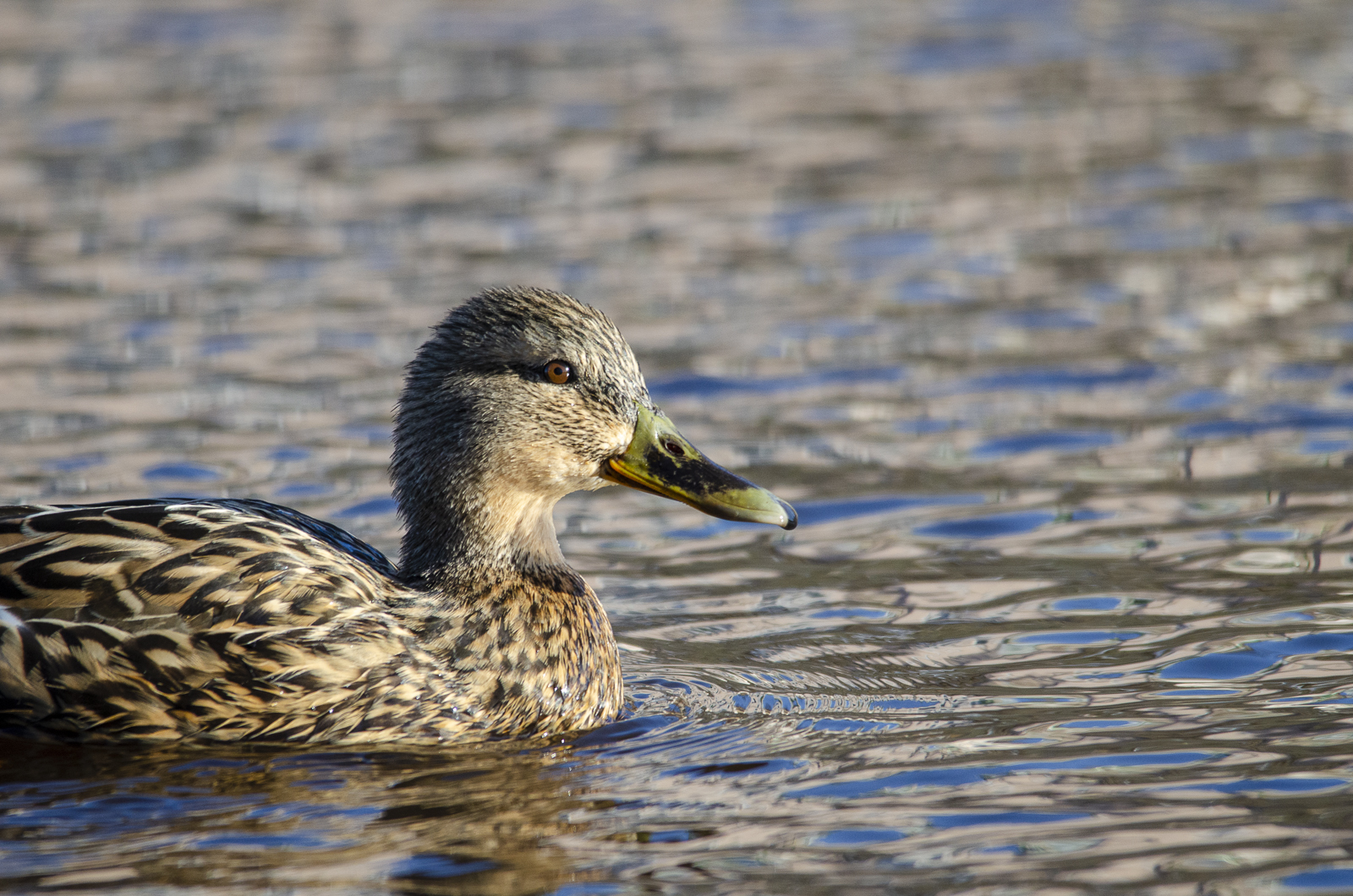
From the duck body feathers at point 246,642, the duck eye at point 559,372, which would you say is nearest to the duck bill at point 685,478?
the duck eye at point 559,372

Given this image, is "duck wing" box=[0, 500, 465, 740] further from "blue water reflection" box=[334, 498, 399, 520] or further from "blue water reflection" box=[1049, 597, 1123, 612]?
"blue water reflection" box=[1049, 597, 1123, 612]

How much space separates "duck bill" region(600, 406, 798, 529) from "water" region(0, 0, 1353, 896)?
75cm

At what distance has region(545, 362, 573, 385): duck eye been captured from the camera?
26.8ft

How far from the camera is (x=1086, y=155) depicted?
1705 cm

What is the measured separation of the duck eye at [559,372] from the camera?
321 inches

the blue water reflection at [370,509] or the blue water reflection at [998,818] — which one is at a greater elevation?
the blue water reflection at [370,509]

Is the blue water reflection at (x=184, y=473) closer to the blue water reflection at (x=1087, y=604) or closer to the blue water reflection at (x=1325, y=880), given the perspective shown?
the blue water reflection at (x=1087, y=604)

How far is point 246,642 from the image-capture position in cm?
748

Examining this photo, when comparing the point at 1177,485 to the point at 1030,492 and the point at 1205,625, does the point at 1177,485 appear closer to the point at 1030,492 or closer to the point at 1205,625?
the point at 1030,492

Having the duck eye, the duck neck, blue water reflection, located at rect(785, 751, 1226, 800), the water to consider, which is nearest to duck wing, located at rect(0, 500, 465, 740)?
the water

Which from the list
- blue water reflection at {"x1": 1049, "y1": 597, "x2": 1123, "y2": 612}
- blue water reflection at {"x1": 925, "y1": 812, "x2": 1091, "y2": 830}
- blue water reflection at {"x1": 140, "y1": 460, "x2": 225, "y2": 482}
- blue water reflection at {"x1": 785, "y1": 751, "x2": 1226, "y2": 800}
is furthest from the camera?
blue water reflection at {"x1": 140, "y1": 460, "x2": 225, "y2": 482}

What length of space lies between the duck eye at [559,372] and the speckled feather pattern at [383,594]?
36 mm

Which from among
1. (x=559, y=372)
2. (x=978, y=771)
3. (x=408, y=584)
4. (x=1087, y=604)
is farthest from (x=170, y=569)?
(x=1087, y=604)

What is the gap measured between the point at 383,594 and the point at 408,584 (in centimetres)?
29
